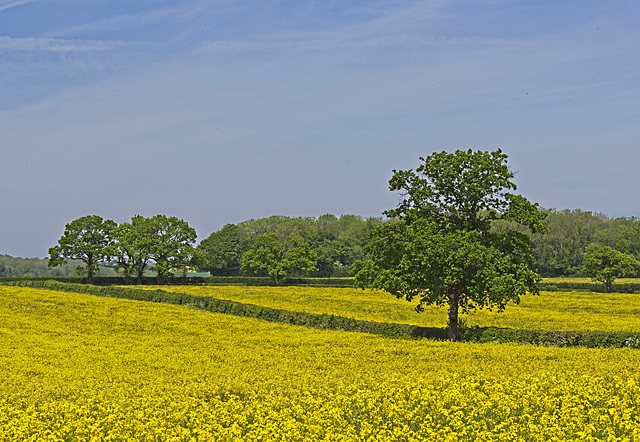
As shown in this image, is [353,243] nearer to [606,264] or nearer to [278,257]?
[278,257]

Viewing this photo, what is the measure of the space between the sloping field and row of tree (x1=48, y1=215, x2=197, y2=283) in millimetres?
27724

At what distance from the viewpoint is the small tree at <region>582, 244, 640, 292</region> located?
8775cm

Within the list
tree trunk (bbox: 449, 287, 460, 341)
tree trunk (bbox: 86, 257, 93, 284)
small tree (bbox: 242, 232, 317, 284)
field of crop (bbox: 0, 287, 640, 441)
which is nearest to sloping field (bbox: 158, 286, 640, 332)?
tree trunk (bbox: 449, 287, 460, 341)

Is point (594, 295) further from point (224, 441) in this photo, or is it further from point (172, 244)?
point (224, 441)

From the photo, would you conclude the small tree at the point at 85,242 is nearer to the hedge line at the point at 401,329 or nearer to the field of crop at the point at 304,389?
the hedge line at the point at 401,329

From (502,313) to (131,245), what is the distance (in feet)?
225

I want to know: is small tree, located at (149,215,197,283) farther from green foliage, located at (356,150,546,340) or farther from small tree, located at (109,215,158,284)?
green foliage, located at (356,150,546,340)

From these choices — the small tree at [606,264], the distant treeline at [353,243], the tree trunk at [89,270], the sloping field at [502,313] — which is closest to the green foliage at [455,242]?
the sloping field at [502,313]

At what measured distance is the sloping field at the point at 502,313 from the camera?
45.2m

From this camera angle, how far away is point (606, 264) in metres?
92.7

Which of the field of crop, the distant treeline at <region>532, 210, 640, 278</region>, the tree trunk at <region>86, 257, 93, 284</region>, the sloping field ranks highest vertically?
the distant treeline at <region>532, 210, 640, 278</region>

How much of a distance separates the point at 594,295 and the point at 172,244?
62.5 metres

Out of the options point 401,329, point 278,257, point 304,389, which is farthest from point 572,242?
point 304,389

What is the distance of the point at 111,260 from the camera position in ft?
349
